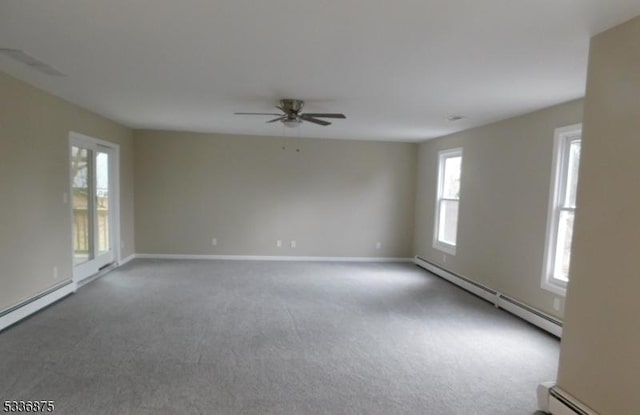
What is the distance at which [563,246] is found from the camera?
3.61 m

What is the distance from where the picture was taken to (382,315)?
3.95m

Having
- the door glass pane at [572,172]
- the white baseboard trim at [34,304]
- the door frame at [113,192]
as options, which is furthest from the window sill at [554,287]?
the door frame at [113,192]

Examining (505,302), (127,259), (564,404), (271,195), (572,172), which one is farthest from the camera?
(271,195)

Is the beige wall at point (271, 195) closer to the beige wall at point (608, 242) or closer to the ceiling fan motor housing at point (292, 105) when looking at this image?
the ceiling fan motor housing at point (292, 105)

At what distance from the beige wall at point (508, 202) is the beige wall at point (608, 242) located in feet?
5.37

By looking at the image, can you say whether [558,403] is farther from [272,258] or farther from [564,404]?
[272,258]

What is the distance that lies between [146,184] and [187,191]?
0.75 meters

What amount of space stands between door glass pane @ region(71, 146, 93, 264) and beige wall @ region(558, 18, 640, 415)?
17.7ft

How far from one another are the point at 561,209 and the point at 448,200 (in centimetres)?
236

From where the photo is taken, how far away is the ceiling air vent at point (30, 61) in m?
2.56

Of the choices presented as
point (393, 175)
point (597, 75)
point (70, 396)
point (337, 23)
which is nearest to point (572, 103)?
point (597, 75)

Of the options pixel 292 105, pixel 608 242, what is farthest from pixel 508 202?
pixel 292 105

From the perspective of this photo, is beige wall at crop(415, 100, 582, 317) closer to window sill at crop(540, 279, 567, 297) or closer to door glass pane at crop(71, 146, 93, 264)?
window sill at crop(540, 279, 567, 297)

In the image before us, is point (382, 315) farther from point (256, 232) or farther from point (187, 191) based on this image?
point (187, 191)
